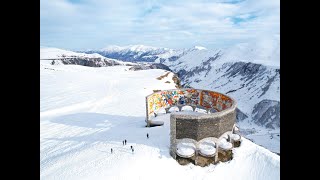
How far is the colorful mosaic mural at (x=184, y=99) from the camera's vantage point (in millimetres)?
39281

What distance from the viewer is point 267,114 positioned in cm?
11438

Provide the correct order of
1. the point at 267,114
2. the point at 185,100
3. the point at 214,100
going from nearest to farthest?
the point at 214,100, the point at 185,100, the point at 267,114

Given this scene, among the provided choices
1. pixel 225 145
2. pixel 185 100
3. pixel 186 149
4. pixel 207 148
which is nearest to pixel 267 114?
pixel 185 100

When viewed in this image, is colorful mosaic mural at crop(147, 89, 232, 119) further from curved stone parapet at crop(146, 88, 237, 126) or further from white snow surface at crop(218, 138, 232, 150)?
white snow surface at crop(218, 138, 232, 150)

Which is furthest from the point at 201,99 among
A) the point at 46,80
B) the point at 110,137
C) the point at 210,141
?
the point at 46,80

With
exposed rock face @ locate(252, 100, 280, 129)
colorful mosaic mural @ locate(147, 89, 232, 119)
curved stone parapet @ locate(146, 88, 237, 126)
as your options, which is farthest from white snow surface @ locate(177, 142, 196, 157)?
exposed rock face @ locate(252, 100, 280, 129)

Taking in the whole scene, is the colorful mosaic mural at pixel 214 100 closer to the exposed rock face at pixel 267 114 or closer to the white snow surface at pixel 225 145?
the white snow surface at pixel 225 145

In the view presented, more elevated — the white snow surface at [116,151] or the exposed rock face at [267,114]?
the white snow surface at [116,151]

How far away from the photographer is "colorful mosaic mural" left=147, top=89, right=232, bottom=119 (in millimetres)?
39281

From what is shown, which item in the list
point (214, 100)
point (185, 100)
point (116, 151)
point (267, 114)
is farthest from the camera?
point (267, 114)

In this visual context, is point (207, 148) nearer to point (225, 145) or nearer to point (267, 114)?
point (225, 145)

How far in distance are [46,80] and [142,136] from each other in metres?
56.5

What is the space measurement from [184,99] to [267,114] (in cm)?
8603

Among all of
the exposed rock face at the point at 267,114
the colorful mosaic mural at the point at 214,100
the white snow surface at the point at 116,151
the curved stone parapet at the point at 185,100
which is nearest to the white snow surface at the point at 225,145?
the white snow surface at the point at 116,151
